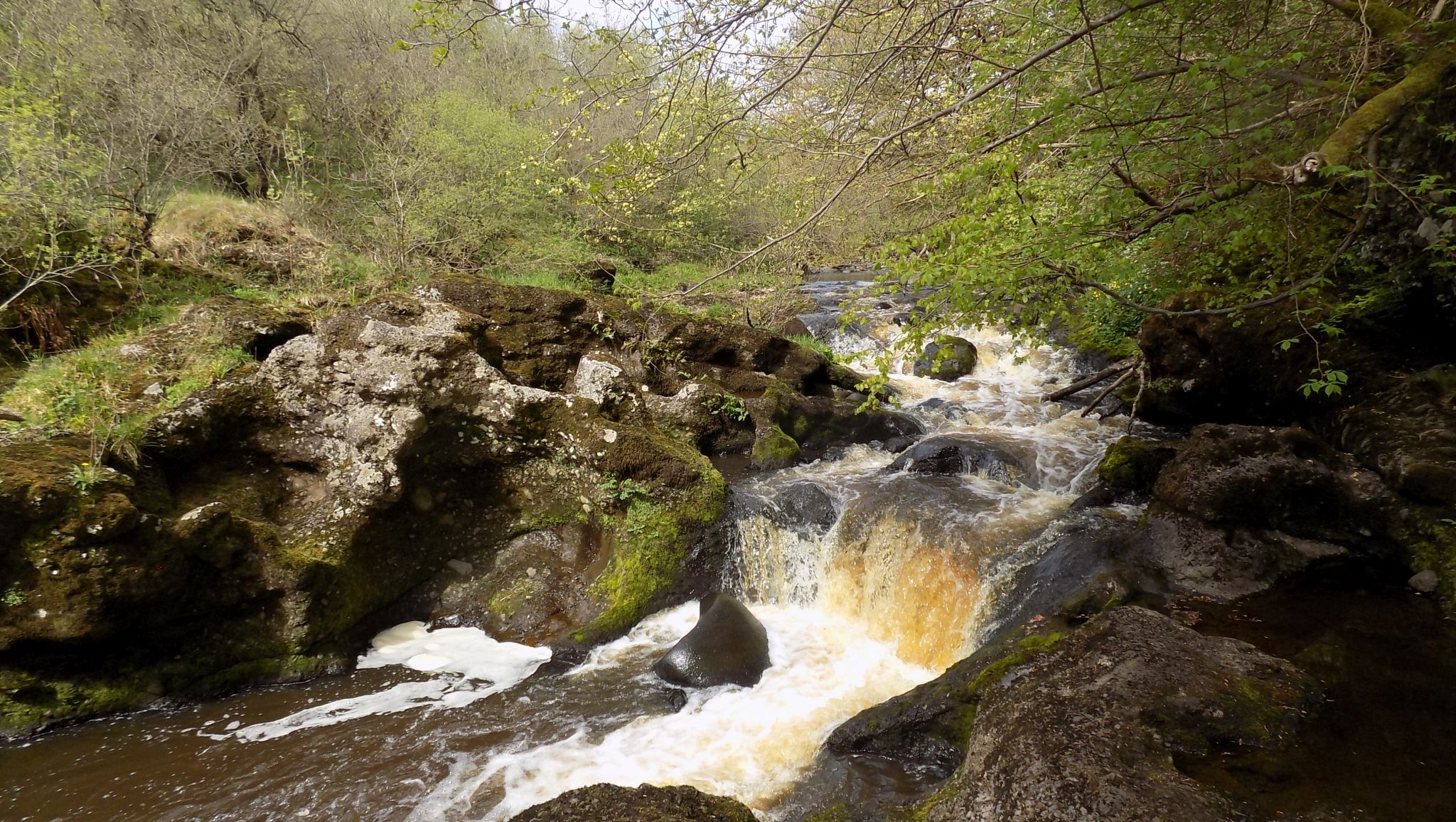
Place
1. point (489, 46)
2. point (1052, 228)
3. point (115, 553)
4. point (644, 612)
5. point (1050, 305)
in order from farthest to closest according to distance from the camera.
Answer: point (489, 46), point (644, 612), point (1050, 305), point (115, 553), point (1052, 228)

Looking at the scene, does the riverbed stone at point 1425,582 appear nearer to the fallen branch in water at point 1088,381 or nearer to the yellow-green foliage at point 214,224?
the fallen branch in water at point 1088,381

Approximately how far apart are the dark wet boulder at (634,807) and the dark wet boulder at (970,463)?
602 centimetres

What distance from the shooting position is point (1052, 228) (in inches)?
154

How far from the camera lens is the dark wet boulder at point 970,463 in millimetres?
7734

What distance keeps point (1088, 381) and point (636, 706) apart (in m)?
8.79

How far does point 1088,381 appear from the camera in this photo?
9836 mm

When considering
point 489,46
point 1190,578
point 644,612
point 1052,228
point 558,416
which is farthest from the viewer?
point 489,46

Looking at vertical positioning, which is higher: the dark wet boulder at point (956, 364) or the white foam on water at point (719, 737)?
the dark wet boulder at point (956, 364)

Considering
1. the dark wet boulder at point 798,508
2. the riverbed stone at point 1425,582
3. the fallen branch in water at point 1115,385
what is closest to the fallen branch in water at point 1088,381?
the fallen branch in water at point 1115,385

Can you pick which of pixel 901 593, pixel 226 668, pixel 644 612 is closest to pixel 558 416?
pixel 644 612

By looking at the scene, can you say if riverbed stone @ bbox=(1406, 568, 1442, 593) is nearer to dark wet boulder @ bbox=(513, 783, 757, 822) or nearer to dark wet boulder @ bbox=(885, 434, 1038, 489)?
dark wet boulder @ bbox=(885, 434, 1038, 489)

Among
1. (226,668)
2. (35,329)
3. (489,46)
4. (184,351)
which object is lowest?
(226,668)

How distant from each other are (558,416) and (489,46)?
15999mm

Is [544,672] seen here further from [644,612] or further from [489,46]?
[489,46]
